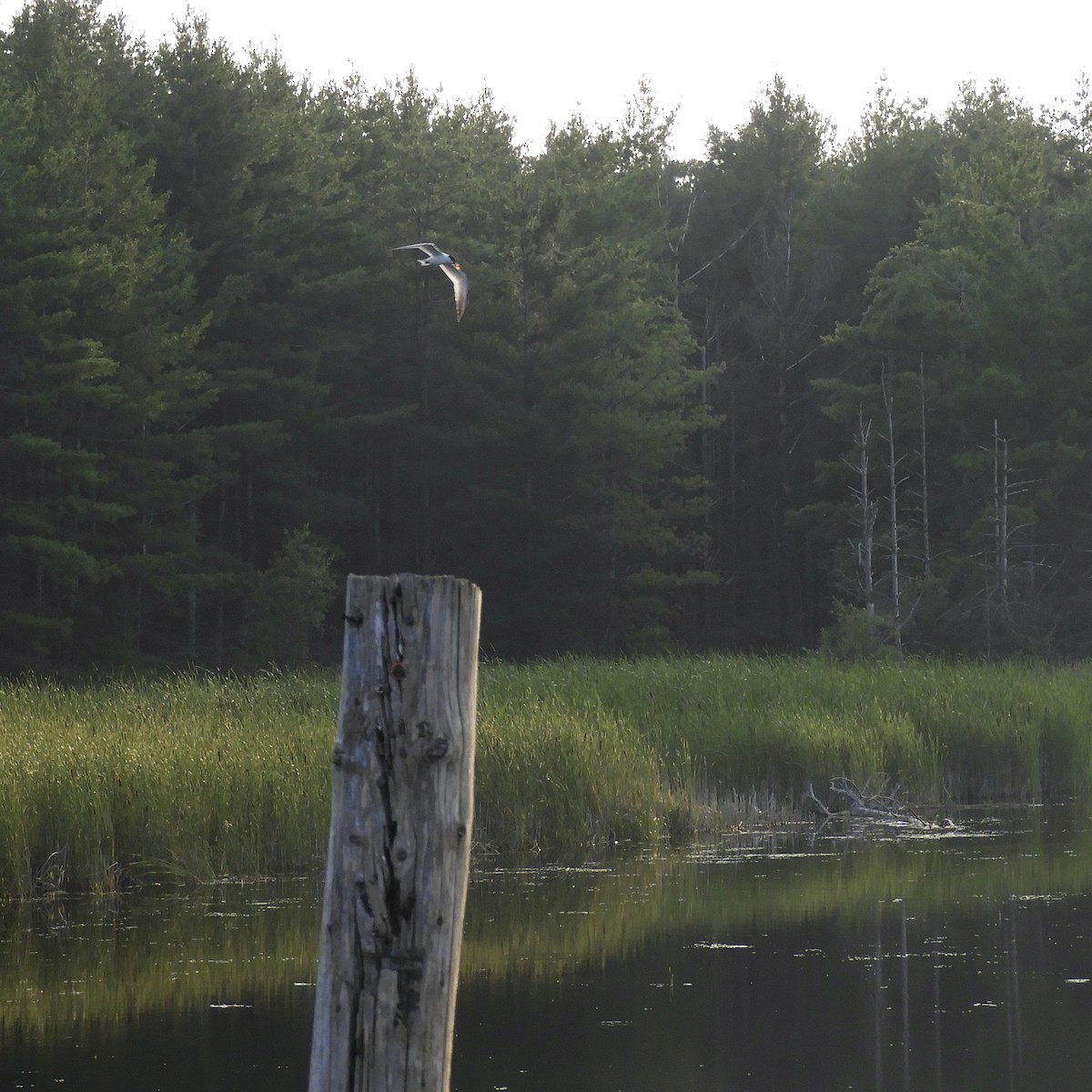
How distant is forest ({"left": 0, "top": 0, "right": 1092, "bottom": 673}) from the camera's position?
28.8 meters

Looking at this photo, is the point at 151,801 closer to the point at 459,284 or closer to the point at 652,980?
the point at 652,980

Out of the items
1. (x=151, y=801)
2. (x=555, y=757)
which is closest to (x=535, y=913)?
(x=555, y=757)

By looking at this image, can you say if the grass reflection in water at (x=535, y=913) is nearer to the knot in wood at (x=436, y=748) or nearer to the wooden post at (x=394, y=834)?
the wooden post at (x=394, y=834)

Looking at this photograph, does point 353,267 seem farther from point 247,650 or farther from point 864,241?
point 864,241

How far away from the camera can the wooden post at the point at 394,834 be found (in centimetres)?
400

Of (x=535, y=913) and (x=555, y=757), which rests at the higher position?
(x=555, y=757)

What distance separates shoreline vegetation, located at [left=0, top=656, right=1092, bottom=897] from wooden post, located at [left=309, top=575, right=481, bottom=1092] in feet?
24.8

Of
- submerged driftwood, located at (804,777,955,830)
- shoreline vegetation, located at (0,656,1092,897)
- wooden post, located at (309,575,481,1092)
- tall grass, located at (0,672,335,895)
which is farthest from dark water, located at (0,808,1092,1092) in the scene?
wooden post, located at (309,575,481,1092)

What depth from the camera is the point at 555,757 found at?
13.3 meters

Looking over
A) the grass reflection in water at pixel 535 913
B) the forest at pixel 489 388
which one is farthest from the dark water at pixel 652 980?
the forest at pixel 489 388

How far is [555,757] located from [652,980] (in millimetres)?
4164

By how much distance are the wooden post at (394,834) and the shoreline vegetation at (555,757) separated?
7547 millimetres

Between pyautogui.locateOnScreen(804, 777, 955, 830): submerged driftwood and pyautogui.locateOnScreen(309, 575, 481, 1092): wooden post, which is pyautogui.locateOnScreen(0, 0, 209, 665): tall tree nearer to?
pyautogui.locateOnScreen(804, 777, 955, 830): submerged driftwood

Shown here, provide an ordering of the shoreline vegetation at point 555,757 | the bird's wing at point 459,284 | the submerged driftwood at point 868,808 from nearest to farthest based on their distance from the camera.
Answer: the shoreline vegetation at point 555,757, the bird's wing at point 459,284, the submerged driftwood at point 868,808
